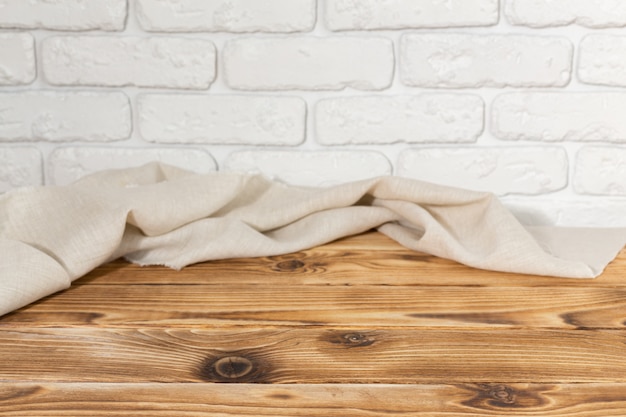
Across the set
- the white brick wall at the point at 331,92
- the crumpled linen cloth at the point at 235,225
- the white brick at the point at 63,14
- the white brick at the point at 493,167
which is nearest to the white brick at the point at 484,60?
the white brick wall at the point at 331,92

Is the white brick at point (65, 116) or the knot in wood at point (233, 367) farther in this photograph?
the white brick at point (65, 116)

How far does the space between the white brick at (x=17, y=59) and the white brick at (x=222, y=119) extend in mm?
193

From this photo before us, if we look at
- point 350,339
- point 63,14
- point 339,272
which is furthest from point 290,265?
point 63,14

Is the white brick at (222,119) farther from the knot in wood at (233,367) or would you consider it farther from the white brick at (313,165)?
the knot in wood at (233,367)

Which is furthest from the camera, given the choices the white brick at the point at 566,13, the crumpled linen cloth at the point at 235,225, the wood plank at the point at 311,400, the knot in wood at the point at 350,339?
the white brick at the point at 566,13

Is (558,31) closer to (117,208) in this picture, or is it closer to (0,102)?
(117,208)

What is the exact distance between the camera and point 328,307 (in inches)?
32.2

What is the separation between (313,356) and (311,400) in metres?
0.08

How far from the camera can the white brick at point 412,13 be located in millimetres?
1121

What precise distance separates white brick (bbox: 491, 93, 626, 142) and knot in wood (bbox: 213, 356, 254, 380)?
0.68m

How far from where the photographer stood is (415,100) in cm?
116

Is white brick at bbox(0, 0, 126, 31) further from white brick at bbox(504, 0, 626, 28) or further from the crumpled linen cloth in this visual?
white brick at bbox(504, 0, 626, 28)

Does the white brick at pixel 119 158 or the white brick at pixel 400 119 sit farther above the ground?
the white brick at pixel 400 119

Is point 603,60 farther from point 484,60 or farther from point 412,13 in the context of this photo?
point 412,13
